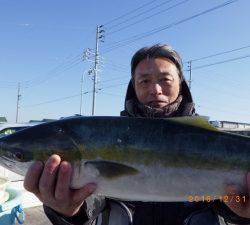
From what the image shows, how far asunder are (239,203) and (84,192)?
1.14 m

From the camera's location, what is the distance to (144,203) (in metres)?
3.19

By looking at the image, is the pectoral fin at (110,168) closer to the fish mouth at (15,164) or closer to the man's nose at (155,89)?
the fish mouth at (15,164)

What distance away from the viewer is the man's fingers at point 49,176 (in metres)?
2.70

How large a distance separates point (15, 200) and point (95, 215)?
274 cm

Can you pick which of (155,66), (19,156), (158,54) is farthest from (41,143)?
(158,54)

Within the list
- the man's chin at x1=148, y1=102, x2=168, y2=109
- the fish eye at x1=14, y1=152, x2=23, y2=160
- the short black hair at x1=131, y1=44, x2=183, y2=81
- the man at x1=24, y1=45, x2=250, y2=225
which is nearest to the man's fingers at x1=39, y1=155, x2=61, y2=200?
the man at x1=24, y1=45, x2=250, y2=225

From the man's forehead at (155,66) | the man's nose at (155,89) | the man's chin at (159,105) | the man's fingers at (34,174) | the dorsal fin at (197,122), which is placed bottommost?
the man's fingers at (34,174)

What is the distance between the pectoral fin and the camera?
269 centimetres

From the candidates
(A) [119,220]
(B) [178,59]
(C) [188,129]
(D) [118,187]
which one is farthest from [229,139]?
(B) [178,59]

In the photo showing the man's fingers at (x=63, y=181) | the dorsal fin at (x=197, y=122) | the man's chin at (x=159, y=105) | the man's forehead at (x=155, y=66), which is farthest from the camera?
the man's forehead at (x=155, y=66)

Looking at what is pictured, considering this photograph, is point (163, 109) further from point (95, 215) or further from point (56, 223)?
point (56, 223)

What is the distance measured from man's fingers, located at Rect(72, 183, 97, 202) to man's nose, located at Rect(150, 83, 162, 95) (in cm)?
123

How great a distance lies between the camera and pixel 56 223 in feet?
10.3

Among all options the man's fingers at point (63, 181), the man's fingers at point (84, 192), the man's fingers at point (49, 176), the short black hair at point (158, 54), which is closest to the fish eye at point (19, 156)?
the man's fingers at point (49, 176)
